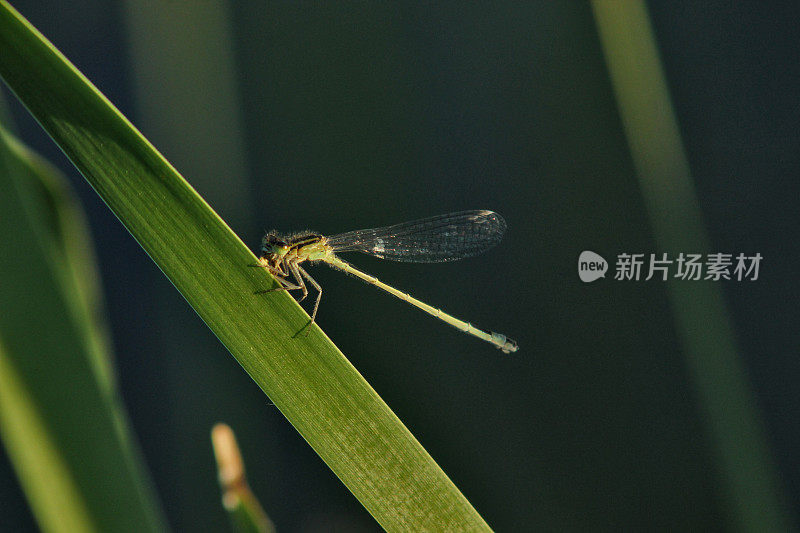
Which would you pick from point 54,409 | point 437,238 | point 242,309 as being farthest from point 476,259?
point 54,409

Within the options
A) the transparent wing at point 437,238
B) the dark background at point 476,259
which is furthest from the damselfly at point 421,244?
the dark background at point 476,259

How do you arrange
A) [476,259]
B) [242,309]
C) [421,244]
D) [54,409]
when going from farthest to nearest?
[476,259]
[421,244]
[242,309]
[54,409]

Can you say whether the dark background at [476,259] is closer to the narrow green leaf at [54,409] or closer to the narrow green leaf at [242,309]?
the narrow green leaf at [242,309]

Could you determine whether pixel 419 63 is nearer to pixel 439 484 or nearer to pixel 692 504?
pixel 439 484

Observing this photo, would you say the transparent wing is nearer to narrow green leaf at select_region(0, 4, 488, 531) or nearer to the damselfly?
the damselfly

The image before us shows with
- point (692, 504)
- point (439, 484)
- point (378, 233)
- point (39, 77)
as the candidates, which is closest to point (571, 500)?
point (692, 504)

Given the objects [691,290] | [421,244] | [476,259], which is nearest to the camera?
[421,244]

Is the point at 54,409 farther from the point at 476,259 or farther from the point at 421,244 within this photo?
the point at 476,259

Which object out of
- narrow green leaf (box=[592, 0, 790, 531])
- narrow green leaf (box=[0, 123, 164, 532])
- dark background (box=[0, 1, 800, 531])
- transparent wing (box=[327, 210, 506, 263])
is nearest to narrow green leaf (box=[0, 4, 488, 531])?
narrow green leaf (box=[0, 123, 164, 532])
